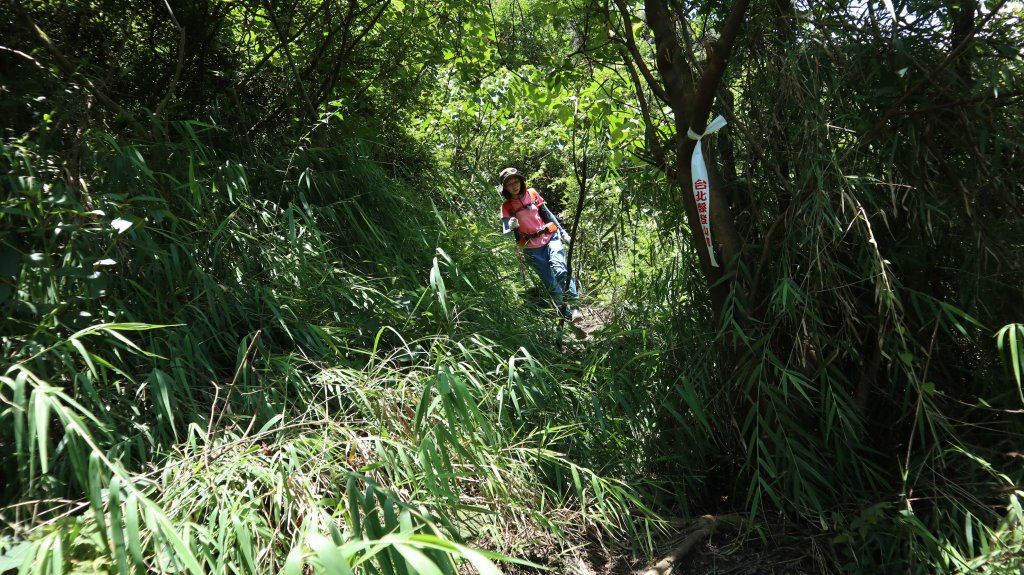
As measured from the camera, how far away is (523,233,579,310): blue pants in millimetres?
4844

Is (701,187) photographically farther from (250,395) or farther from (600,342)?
(250,395)

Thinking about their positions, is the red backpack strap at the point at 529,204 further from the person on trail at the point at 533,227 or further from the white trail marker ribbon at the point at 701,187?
the white trail marker ribbon at the point at 701,187

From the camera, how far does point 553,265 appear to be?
206 inches

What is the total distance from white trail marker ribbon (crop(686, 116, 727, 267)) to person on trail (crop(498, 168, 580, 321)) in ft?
7.47

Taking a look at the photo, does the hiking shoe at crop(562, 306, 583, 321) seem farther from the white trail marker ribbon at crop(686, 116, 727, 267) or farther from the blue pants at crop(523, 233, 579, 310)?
the white trail marker ribbon at crop(686, 116, 727, 267)

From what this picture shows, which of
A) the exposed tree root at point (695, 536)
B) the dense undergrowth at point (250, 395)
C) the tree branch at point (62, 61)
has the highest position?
the tree branch at point (62, 61)

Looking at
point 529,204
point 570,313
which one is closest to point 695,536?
point 570,313

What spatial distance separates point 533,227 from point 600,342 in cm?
205

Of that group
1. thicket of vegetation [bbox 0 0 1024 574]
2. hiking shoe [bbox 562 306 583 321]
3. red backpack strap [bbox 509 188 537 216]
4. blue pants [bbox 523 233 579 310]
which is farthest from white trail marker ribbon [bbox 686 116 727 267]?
red backpack strap [bbox 509 188 537 216]

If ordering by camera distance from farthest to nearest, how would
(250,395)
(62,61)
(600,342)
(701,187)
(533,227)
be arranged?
(533,227) → (600,342) → (62,61) → (701,187) → (250,395)

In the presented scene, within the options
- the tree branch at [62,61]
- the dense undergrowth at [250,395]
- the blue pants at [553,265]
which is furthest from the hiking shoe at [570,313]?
the tree branch at [62,61]

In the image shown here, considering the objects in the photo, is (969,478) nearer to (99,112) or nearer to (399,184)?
(399,184)

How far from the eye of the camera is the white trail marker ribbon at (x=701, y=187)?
2.72 metres

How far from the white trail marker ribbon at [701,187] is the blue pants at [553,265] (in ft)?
6.30
